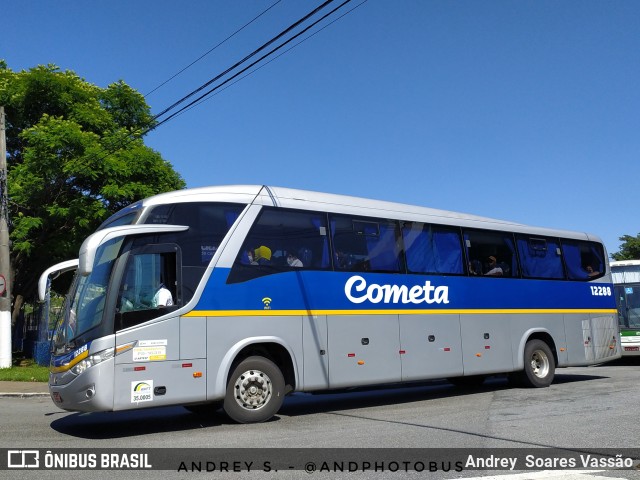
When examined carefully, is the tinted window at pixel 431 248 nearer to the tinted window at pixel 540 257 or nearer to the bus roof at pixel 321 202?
the bus roof at pixel 321 202

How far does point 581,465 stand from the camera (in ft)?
21.7

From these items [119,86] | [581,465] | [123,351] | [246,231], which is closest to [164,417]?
[123,351]

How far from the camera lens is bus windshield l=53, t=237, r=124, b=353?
29.3 ft

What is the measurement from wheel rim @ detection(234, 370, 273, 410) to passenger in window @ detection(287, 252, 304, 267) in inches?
71.7

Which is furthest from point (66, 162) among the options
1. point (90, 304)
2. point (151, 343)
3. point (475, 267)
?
point (151, 343)

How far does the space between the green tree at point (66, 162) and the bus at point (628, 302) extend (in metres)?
17.4

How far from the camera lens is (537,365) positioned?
48.9ft

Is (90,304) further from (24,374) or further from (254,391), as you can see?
(24,374)

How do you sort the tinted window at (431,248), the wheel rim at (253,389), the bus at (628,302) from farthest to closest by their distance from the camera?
1. the bus at (628,302)
2. the tinted window at (431,248)
3. the wheel rim at (253,389)

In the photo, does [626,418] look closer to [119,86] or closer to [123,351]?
[123,351]

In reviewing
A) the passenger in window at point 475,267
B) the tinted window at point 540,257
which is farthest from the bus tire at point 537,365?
the passenger in window at point 475,267

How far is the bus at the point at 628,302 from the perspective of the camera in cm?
2155

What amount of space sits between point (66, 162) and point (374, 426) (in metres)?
18.0

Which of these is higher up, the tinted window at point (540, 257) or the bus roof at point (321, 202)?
the bus roof at point (321, 202)
